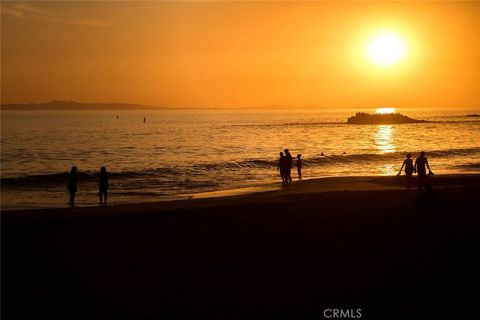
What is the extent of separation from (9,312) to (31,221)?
28.8ft

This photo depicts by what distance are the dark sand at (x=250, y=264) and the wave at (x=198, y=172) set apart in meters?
17.9

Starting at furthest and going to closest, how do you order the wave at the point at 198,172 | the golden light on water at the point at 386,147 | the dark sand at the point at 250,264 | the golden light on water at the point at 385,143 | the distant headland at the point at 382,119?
the distant headland at the point at 382,119 < the golden light on water at the point at 385,143 < the golden light on water at the point at 386,147 < the wave at the point at 198,172 < the dark sand at the point at 250,264

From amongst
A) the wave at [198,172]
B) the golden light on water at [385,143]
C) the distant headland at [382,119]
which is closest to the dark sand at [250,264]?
the wave at [198,172]

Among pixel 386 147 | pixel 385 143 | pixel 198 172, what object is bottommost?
pixel 198 172

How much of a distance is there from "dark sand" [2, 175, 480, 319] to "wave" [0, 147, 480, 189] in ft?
58.6

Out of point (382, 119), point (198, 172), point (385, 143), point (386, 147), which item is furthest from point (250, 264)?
Answer: point (382, 119)

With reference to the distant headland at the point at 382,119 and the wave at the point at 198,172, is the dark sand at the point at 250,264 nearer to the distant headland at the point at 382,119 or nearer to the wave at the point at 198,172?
the wave at the point at 198,172

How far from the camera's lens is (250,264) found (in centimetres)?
930

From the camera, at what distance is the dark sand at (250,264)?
7277 millimetres

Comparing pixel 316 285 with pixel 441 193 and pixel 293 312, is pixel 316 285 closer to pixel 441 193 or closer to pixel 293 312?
pixel 293 312

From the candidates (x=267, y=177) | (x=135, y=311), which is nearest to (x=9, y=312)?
(x=135, y=311)

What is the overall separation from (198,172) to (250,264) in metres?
30.7

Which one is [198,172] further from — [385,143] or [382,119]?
[382,119]

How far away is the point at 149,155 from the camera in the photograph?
5541cm
